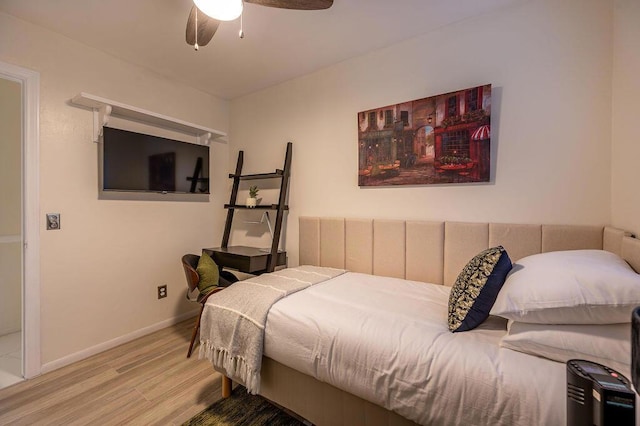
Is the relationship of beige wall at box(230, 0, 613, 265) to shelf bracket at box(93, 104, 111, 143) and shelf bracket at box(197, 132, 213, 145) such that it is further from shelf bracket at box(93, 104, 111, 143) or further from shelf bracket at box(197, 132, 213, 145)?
shelf bracket at box(93, 104, 111, 143)

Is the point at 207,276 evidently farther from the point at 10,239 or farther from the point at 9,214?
the point at 9,214

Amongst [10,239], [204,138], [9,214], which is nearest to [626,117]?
[204,138]

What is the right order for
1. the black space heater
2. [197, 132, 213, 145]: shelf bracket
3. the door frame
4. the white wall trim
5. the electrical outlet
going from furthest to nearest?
1. [197, 132, 213, 145]: shelf bracket
2. the electrical outlet
3. the white wall trim
4. the door frame
5. the black space heater

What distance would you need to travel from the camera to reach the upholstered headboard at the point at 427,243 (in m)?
1.53

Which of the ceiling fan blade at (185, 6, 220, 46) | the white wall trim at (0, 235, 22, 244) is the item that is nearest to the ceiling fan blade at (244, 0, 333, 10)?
the ceiling fan blade at (185, 6, 220, 46)

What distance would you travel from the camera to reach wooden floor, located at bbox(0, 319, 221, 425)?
1.57 meters

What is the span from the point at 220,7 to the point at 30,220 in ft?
6.52

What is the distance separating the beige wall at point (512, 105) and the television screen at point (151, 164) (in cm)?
139

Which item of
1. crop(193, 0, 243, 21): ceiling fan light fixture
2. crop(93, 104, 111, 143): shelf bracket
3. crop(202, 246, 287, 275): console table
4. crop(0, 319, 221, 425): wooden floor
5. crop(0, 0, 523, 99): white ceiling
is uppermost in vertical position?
crop(0, 0, 523, 99): white ceiling

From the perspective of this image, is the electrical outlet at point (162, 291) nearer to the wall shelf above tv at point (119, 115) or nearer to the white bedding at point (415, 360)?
the wall shelf above tv at point (119, 115)

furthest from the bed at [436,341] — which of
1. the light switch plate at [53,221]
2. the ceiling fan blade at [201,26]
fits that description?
the ceiling fan blade at [201,26]

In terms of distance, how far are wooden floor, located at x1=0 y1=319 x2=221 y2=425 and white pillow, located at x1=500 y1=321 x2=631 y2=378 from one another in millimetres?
1735

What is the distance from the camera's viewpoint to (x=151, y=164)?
2484mm

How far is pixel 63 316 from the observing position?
6.89ft
